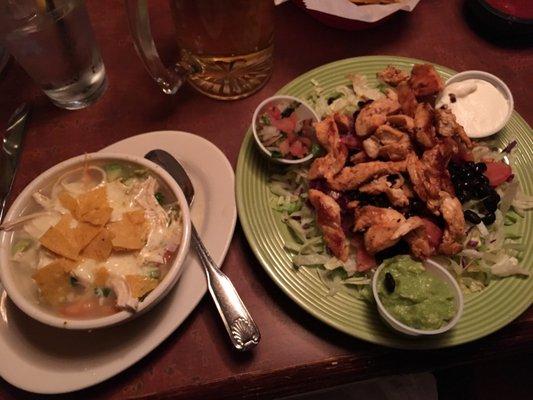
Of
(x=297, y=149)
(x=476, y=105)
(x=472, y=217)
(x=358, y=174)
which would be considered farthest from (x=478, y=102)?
(x=297, y=149)

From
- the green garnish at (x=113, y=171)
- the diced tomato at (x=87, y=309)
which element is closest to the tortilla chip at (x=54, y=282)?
the diced tomato at (x=87, y=309)

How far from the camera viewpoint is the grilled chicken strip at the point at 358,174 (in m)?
1.36

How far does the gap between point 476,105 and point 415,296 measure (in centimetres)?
75

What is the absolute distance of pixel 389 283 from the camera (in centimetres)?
116

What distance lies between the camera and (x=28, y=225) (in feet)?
3.66

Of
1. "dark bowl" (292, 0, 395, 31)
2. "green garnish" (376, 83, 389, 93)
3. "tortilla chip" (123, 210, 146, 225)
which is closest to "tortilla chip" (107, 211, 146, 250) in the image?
"tortilla chip" (123, 210, 146, 225)

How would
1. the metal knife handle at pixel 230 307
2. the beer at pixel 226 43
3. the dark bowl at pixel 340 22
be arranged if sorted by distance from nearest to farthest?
the metal knife handle at pixel 230 307 → the beer at pixel 226 43 → the dark bowl at pixel 340 22

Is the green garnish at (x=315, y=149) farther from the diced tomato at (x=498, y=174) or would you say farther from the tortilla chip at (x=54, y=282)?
the tortilla chip at (x=54, y=282)

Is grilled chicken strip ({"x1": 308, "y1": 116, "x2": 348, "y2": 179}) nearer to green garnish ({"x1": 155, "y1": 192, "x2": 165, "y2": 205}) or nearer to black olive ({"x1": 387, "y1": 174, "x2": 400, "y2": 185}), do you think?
black olive ({"x1": 387, "y1": 174, "x2": 400, "y2": 185})

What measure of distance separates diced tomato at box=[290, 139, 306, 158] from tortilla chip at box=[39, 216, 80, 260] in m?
0.65

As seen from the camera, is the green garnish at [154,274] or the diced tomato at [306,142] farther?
the diced tomato at [306,142]

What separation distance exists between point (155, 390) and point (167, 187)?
50 centimetres

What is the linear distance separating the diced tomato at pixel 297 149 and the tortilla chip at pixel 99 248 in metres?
0.58

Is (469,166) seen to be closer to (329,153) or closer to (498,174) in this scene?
(498,174)
